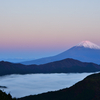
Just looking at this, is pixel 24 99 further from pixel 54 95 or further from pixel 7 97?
pixel 7 97

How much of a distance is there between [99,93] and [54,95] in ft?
100

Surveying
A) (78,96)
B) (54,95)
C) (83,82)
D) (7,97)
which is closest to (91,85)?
(83,82)

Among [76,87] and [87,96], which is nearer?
[87,96]

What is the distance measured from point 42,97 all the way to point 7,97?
86957 millimetres

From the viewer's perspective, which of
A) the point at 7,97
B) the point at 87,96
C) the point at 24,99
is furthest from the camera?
the point at 24,99

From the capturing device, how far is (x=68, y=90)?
12019 centimetres

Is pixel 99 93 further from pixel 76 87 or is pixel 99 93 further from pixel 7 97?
pixel 7 97

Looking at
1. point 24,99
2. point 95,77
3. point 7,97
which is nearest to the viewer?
point 7,97

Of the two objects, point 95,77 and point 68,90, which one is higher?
point 95,77

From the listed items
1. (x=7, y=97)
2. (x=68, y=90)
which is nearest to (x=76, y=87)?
(x=68, y=90)

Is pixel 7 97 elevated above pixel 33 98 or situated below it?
above

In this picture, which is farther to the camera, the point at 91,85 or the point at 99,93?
the point at 91,85

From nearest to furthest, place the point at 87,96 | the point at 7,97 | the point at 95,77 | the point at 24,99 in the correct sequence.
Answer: the point at 7,97, the point at 87,96, the point at 24,99, the point at 95,77

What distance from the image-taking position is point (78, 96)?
107m
